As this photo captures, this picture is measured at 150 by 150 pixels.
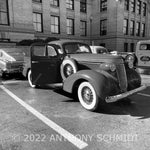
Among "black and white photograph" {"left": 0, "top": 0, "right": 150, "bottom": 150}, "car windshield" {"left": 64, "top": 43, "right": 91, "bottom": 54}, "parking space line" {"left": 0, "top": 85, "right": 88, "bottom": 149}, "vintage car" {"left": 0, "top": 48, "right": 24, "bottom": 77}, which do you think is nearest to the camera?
"parking space line" {"left": 0, "top": 85, "right": 88, "bottom": 149}

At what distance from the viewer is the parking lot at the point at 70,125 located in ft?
8.72

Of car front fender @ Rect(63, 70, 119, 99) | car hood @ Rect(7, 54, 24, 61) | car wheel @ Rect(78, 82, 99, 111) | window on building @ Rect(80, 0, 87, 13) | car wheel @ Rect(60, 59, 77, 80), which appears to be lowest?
car wheel @ Rect(78, 82, 99, 111)

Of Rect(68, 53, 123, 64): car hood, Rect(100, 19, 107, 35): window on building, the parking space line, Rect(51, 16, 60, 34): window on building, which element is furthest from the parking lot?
Rect(100, 19, 107, 35): window on building

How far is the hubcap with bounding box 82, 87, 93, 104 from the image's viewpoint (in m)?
4.13

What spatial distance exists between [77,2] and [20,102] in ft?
79.1

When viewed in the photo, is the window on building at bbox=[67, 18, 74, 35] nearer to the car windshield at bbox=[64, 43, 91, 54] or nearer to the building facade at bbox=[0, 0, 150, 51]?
the building facade at bbox=[0, 0, 150, 51]

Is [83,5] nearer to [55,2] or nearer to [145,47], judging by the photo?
[55,2]

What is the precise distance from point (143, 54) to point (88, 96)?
288 inches

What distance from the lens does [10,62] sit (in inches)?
333

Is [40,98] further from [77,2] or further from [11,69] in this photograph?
[77,2]

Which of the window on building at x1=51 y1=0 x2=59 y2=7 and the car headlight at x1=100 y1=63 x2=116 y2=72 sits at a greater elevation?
the window on building at x1=51 y1=0 x2=59 y2=7

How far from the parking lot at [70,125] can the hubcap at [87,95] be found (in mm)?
284

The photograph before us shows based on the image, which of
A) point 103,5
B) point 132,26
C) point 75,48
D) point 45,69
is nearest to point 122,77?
point 75,48

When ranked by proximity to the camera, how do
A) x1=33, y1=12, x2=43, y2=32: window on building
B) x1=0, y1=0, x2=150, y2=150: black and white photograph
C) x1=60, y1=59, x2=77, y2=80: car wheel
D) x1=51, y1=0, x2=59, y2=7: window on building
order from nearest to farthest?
x1=0, y1=0, x2=150, y2=150: black and white photograph, x1=60, y1=59, x2=77, y2=80: car wheel, x1=33, y1=12, x2=43, y2=32: window on building, x1=51, y1=0, x2=59, y2=7: window on building
